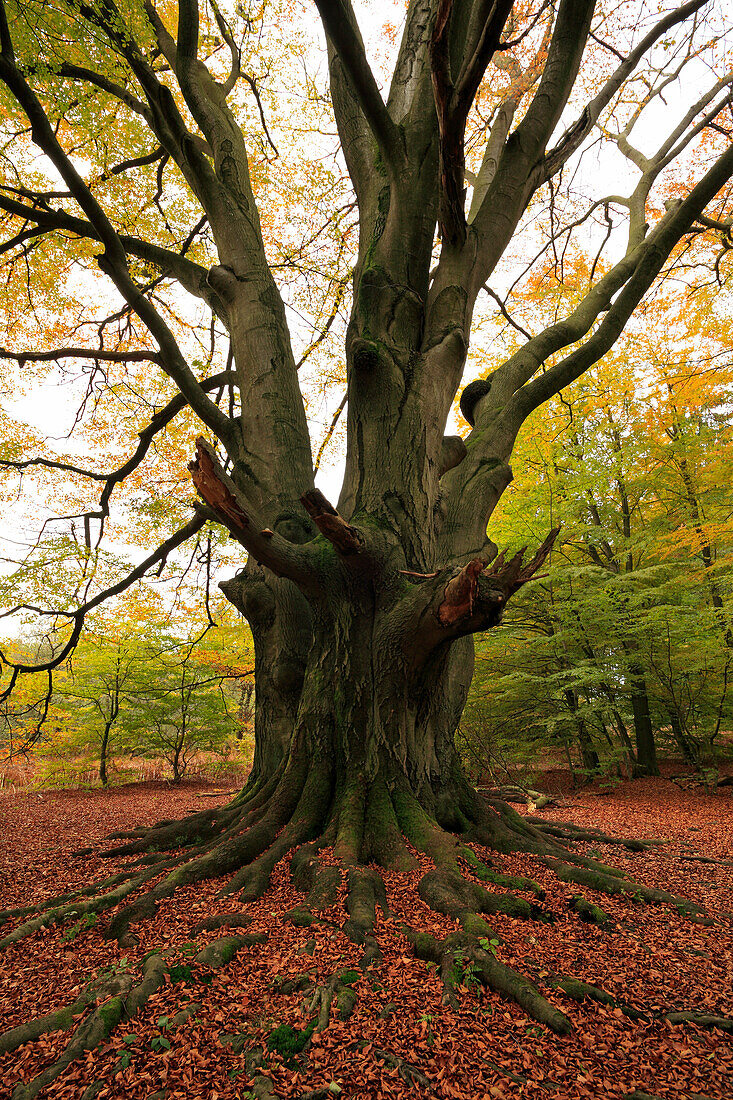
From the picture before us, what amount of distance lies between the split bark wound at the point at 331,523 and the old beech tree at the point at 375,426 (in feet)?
0.04

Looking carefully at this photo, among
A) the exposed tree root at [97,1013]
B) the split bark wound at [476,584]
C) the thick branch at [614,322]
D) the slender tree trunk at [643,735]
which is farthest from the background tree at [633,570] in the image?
the exposed tree root at [97,1013]

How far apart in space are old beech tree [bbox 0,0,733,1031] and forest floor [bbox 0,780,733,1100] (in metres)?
0.15

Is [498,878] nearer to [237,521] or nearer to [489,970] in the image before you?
[489,970]

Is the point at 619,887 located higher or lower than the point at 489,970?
lower

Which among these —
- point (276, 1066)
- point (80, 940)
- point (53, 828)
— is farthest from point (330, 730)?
point (53, 828)

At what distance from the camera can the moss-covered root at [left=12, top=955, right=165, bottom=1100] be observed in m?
1.48

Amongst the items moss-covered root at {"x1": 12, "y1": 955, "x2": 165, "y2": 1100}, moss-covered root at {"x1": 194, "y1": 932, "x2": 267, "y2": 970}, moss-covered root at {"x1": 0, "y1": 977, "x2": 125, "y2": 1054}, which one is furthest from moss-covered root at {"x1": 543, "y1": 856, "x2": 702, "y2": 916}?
moss-covered root at {"x1": 0, "y1": 977, "x2": 125, "y2": 1054}

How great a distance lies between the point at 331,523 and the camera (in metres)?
2.62

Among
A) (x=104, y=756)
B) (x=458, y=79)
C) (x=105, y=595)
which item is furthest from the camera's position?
(x=104, y=756)

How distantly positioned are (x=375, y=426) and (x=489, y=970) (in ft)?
9.97

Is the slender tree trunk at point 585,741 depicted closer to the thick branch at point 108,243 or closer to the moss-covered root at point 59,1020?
the thick branch at point 108,243

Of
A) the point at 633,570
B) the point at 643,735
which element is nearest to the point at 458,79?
the point at 633,570

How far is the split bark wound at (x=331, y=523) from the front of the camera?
250 cm

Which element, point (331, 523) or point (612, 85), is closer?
point (331, 523)
